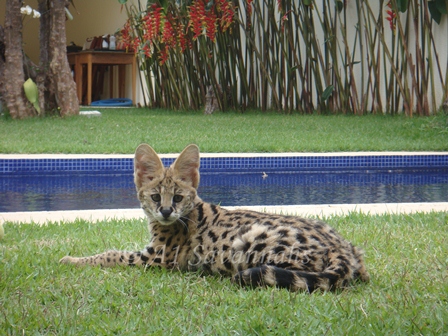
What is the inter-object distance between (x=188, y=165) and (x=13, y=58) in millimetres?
6992

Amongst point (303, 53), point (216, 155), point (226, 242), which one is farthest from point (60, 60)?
point (226, 242)

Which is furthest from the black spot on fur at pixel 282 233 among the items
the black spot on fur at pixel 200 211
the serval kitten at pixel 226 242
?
the black spot on fur at pixel 200 211

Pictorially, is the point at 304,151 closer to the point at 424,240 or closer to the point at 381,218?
the point at 381,218

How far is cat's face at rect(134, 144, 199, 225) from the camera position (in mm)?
2633

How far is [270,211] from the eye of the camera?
3.87 metres

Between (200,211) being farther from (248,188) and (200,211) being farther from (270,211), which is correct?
(248,188)

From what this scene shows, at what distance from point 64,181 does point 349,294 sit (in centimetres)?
398

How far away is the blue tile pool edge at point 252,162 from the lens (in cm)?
589

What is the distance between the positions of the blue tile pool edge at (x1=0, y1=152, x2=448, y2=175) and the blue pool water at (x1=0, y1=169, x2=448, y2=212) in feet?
0.17

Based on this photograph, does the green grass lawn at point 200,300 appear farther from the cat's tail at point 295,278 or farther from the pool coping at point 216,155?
the pool coping at point 216,155

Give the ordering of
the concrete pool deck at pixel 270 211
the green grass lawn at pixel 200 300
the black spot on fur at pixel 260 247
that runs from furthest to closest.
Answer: the concrete pool deck at pixel 270 211 < the black spot on fur at pixel 260 247 < the green grass lawn at pixel 200 300

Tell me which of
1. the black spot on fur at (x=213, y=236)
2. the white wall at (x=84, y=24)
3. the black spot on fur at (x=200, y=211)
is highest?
the white wall at (x=84, y=24)

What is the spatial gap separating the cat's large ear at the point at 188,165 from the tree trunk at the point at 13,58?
6.94m

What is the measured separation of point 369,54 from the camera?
1016 centimetres
